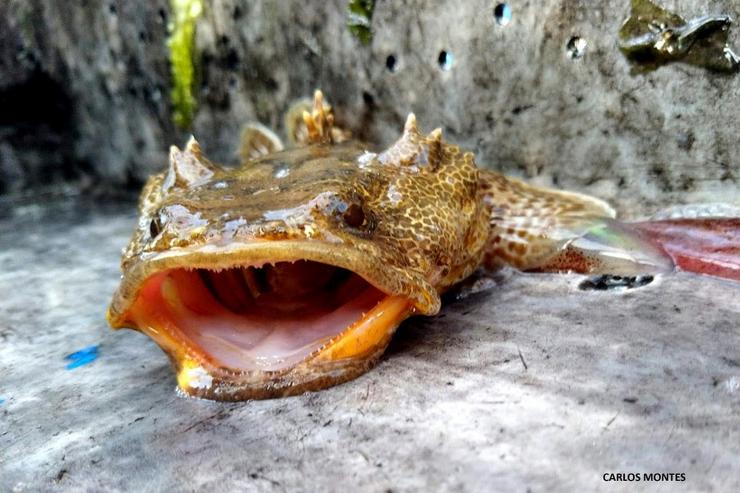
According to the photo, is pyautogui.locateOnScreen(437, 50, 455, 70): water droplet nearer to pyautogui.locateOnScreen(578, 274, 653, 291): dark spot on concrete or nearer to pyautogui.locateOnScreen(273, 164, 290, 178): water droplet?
pyautogui.locateOnScreen(273, 164, 290, 178): water droplet

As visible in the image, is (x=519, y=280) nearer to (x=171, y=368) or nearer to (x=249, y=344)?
(x=249, y=344)

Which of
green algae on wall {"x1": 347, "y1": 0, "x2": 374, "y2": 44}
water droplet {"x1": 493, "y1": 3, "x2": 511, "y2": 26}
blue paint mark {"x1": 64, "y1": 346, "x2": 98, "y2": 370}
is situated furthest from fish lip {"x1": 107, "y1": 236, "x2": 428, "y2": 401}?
green algae on wall {"x1": 347, "y1": 0, "x2": 374, "y2": 44}

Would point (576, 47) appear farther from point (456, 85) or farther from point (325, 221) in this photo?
point (325, 221)

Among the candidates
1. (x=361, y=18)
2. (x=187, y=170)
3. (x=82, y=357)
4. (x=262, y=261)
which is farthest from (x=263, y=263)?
(x=361, y=18)

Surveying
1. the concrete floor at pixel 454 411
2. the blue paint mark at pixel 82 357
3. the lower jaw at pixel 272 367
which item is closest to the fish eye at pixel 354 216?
the lower jaw at pixel 272 367

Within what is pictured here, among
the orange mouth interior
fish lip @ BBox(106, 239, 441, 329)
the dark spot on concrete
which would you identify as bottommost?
the dark spot on concrete

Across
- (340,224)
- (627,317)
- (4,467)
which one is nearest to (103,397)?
(4,467)
